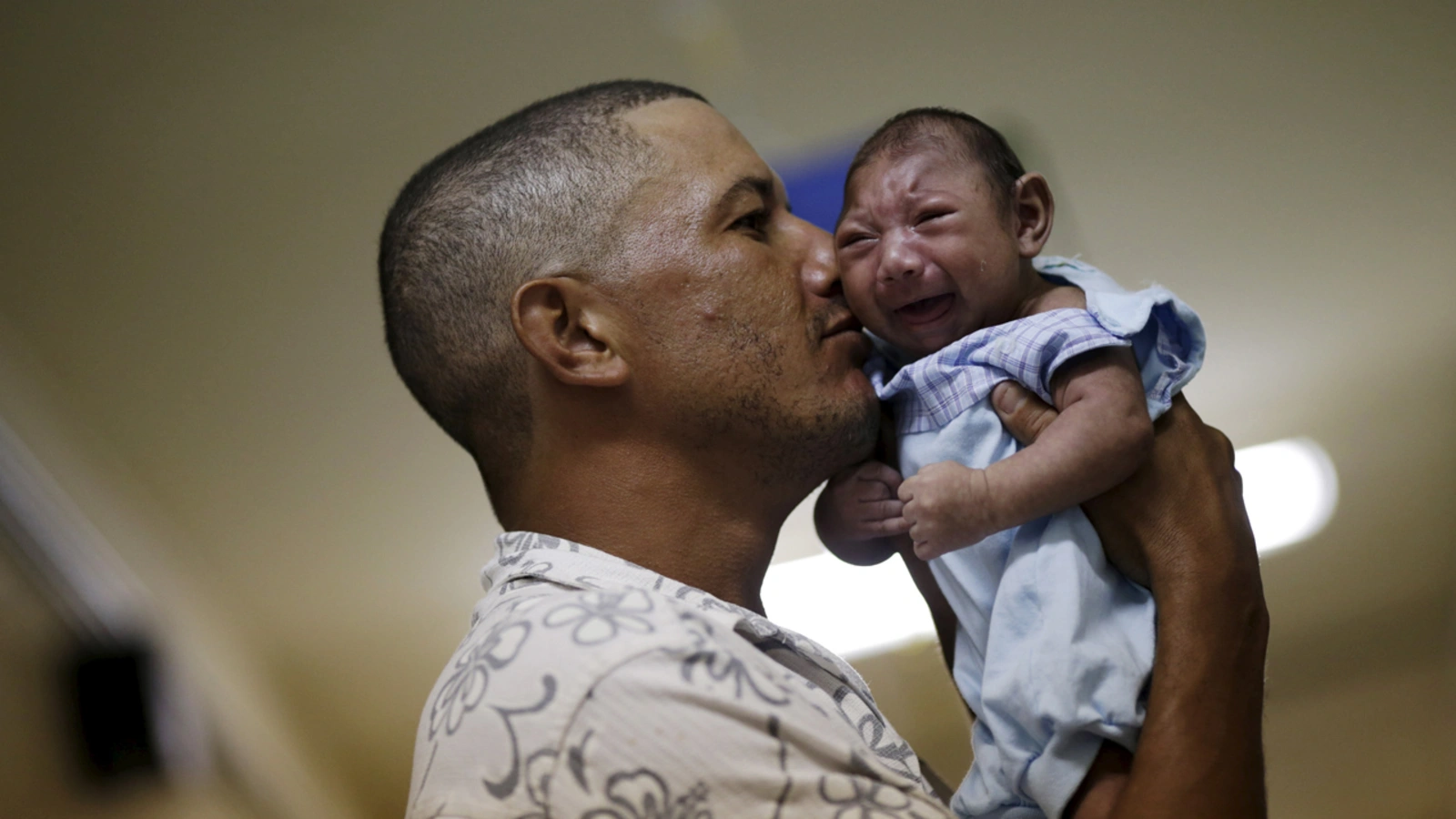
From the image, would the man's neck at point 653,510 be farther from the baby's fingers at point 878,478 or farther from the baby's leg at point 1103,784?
the baby's leg at point 1103,784

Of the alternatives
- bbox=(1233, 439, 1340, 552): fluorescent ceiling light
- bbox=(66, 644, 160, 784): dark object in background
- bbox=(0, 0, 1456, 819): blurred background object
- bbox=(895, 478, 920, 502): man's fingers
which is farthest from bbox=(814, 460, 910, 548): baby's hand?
bbox=(1233, 439, 1340, 552): fluorescent ceiling light

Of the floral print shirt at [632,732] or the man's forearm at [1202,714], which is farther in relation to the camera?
the man's forearm at [1202,714]

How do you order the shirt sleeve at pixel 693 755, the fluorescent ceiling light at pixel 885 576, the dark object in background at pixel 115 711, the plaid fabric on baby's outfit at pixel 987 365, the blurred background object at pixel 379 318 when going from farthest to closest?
1. the fluorescent ceiling light at pixel 885 576
2. the blurred background object at pixel 379 318
3. the dark object in background at pixel 115 711
4. the plaid fabric on baby's outfit at pixel 987 365
5. the shirt sleeve at pixel 693 755

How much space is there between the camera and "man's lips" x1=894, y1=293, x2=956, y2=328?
1.19 metres

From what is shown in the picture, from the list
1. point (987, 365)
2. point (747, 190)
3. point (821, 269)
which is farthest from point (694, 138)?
point (987, 365)

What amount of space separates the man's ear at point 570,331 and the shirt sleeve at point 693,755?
0.46m

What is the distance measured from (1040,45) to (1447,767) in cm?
222

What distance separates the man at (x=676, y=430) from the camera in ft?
3.18

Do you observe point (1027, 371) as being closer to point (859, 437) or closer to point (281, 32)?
point (859, 437)

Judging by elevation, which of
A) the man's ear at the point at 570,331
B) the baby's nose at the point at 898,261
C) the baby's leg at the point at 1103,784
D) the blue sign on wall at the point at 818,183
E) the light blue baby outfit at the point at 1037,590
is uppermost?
the blue sign on wall at the point at 818,183

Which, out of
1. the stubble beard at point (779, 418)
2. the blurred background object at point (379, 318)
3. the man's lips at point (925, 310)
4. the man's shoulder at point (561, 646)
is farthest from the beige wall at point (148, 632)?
the man's lips at point (925, 310)

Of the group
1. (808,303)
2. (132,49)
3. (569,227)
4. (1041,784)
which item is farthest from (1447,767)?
(132,49)

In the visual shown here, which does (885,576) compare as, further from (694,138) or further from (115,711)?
(115,711)

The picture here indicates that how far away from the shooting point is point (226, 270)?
89.1 inches
